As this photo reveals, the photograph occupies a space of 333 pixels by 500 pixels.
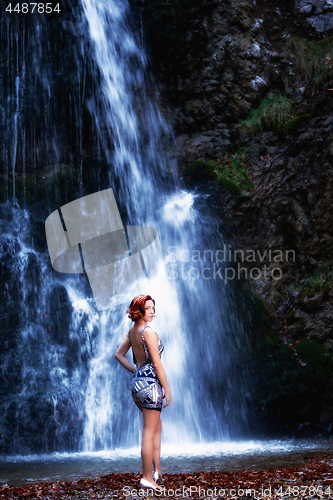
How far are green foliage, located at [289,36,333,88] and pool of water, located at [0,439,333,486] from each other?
8.24m

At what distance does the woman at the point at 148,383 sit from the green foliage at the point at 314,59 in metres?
9.01

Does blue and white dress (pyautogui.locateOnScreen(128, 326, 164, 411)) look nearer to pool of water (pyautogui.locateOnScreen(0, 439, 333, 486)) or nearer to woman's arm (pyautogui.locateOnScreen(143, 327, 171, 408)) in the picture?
woman's arm (pyautogui.locateOnScreen(143, 327, 171, 408))

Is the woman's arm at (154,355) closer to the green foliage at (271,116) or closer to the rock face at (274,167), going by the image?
the rock face at (274,167)

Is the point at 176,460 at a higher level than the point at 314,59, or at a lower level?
lower

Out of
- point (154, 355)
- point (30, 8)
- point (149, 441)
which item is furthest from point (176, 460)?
point (30, 8)

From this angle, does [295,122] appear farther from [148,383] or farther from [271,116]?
[148,383]

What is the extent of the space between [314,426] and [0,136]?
987 cm

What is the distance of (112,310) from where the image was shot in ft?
28.5

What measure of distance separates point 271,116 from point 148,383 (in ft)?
27.9

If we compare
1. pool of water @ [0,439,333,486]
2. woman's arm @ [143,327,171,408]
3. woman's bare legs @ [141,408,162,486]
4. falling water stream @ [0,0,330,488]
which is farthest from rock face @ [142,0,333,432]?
woman's arm @ [143,327,171,408]

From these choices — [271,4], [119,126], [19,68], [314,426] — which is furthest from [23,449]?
[271,4]

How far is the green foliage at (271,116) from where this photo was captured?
33.0ft

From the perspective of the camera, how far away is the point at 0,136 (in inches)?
417

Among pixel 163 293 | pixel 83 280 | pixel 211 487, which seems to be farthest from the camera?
pixel 83 280
